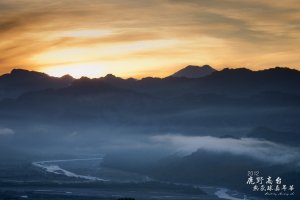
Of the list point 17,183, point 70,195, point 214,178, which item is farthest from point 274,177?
point 17,183

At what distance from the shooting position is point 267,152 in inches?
7741

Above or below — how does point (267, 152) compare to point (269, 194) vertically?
above

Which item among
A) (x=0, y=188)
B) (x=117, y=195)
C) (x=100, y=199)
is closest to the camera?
(x=100, y=199)

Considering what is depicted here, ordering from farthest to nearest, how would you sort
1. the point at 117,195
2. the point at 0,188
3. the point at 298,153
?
the point at 298,153
the point at 0,188
the point at 117,195

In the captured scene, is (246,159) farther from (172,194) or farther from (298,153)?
(172,194)

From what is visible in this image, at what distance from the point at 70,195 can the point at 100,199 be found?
8642 millimetres

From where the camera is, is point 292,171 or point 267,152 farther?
point 267,152

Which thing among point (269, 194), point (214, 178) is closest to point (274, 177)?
point (269, 194)

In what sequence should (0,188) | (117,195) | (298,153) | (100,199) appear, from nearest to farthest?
(100,199) → (117,195) → (0,188) → (298,153)

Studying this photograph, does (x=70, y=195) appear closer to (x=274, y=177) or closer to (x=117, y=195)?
(x=117, y=195)

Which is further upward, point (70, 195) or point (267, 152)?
point (267, 152)

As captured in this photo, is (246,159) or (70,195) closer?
(70,195)

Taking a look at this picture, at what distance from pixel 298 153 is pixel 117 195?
1965 inches

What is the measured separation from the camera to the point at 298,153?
190 metres
